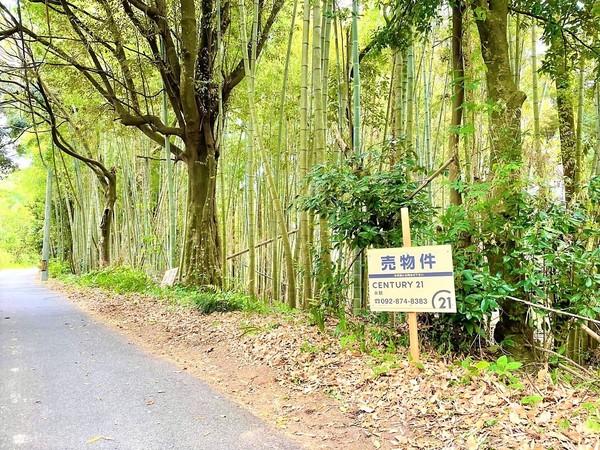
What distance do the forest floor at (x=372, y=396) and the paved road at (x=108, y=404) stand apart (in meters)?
0.23

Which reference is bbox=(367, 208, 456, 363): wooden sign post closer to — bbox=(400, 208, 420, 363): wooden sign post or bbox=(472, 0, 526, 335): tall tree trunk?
bbox=(400, 208, 420, 363): wooden sign post

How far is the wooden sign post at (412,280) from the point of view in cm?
329

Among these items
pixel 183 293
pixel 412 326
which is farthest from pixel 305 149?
pixel 183 293

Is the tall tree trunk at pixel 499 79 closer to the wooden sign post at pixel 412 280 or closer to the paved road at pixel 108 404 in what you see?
the wooden sign post at pixel 412 280

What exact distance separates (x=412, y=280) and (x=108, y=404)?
91.6 inches

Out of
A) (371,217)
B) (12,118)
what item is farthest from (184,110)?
(12,118)

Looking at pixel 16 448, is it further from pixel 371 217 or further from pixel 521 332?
pixel 521 332

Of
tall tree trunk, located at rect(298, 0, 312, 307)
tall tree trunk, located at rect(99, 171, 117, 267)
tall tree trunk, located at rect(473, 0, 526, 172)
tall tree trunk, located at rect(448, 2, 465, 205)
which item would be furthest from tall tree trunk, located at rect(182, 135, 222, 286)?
tall tree trunk, located at rect(99, 171, 117, 267)

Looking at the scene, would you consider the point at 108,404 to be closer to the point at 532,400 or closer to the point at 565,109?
the point at 532,400

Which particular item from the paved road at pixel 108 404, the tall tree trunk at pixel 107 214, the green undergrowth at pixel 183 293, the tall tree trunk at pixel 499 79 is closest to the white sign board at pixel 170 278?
the green undergrowth at pixel 183 293

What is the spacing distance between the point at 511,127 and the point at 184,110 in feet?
17.9

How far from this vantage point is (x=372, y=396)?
3.18 m

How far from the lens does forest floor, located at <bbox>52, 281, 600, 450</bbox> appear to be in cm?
245

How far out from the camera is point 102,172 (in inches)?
499
